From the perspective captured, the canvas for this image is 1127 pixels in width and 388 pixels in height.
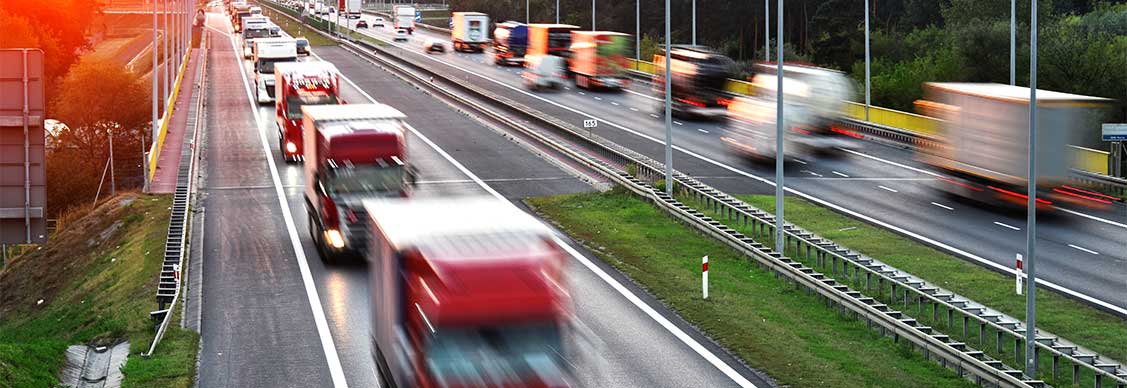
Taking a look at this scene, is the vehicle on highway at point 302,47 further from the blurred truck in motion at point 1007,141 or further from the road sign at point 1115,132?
the road sign at point 1115,132

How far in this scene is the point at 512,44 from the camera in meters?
104

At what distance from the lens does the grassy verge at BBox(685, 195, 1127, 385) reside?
2809 centimetres

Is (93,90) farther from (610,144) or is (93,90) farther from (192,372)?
(192,372)

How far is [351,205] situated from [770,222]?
41.9ft

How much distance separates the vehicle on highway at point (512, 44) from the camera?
10356cm

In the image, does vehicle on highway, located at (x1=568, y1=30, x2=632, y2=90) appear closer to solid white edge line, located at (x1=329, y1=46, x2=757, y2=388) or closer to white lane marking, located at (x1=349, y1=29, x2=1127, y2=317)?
white lane marking, located at (x1=349, y1=29, x2=1127, y2=317)

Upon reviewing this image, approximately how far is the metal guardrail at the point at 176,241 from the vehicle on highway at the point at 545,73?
2511cm

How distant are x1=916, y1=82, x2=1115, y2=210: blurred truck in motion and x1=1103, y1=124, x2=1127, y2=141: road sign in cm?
30

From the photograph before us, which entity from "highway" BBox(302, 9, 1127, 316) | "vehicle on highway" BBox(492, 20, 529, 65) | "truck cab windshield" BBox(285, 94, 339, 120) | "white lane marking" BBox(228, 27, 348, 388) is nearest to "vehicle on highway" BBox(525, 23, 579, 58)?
"vehicle on highway" BBox(492, 20, 529, 65)

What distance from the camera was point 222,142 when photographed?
59.8 meters

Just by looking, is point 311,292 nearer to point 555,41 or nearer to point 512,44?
point 555,41

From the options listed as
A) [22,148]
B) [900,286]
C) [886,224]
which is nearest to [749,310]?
[900,286]

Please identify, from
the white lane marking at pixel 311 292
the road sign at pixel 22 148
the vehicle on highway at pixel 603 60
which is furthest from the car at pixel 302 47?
the road sign at pixel 22 148

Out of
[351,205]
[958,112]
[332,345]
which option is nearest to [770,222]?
[958,112]
